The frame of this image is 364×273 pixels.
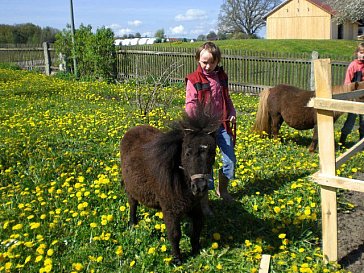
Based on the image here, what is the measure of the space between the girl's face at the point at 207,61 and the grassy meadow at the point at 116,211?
1.75 m

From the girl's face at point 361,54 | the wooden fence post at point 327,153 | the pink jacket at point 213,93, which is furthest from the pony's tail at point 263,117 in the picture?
the wooden fence post at point 327,153

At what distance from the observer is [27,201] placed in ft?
15.7

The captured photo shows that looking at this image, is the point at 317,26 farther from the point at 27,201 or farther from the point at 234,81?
the point at 27,201

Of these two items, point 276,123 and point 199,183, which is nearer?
point 199,183

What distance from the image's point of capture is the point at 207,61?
13.8 feet

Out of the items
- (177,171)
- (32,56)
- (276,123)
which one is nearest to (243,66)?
(276,123)

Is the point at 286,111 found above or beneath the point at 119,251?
above

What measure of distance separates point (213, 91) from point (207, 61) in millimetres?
380

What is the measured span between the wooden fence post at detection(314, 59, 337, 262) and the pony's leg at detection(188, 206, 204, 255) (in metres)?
1.19

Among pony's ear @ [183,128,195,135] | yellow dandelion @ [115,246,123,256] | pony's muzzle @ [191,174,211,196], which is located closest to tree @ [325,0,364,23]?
pony's ear @ [183,128,195,135]

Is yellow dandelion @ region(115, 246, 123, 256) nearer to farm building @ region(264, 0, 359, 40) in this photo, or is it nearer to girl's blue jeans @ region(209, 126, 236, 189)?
girl's blue jeans @ region(209, 126, 236, 189)

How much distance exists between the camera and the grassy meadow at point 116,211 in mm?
3688

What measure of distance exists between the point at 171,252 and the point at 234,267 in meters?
0.64

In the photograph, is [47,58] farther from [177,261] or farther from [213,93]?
[177,261]
